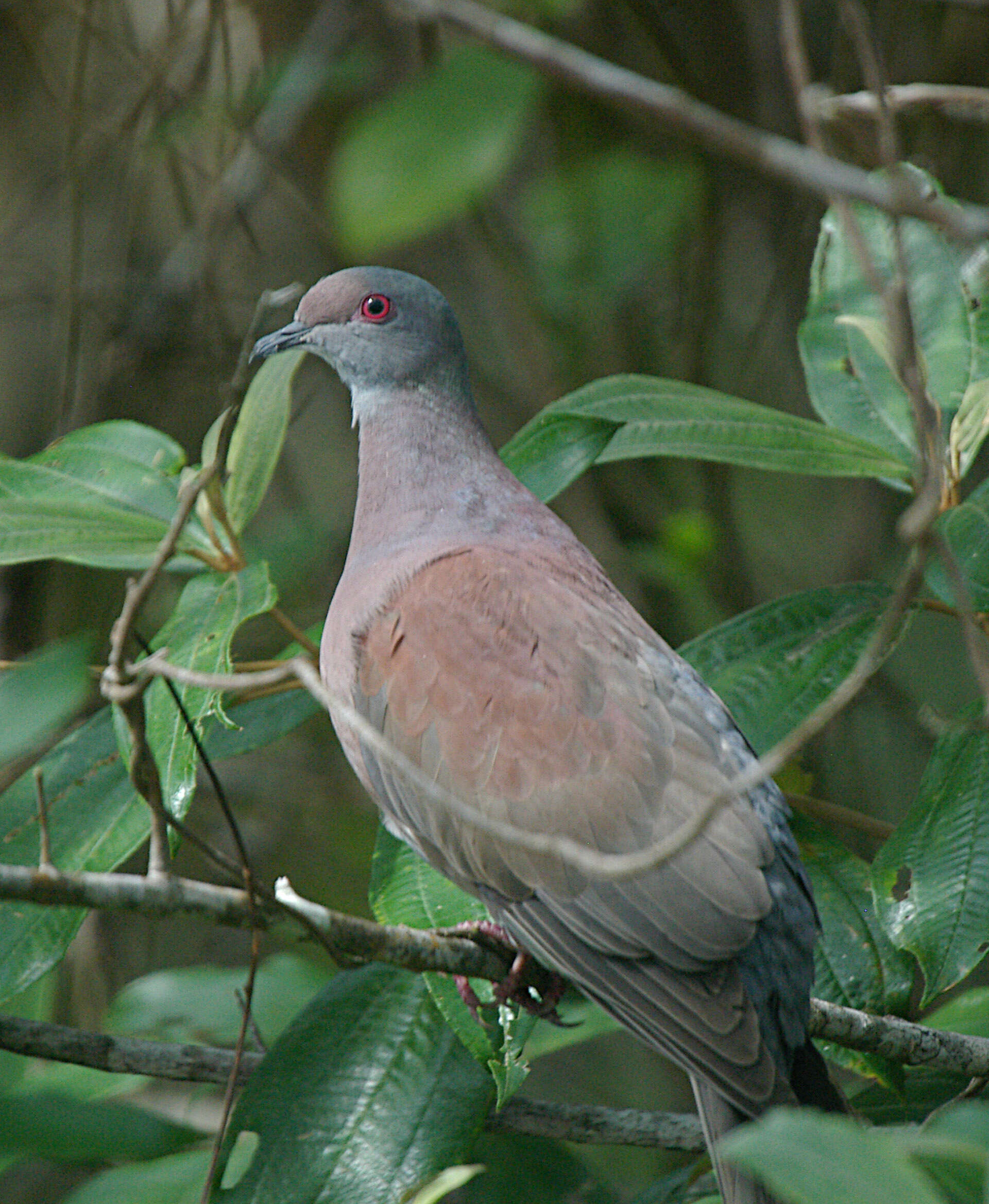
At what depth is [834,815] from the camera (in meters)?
2.12

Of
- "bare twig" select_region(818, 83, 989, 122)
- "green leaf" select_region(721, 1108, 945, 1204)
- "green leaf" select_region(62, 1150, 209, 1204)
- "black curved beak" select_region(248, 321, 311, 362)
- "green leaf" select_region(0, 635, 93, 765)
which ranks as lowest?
"green leaf" select_region(62, 1150, 209, 1204)

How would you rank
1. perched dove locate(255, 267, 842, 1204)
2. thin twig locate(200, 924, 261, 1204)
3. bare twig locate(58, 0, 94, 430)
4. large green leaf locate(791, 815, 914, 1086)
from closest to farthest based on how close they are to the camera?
thin twig locate(200, 924, 261, 1204) → perched dove locate(255, 267, 842, 1204) → large green leaf locate(791, 815, 914, 1086) → bare twig locate(58, 0, 94, 430)

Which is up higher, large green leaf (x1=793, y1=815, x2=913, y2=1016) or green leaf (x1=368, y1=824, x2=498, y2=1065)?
green leaf (x1=368, y1=824, x2=498, y2=1065)

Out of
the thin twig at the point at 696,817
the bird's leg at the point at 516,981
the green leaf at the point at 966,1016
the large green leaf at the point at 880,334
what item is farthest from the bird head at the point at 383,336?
the green leaf at the point at 966,1016

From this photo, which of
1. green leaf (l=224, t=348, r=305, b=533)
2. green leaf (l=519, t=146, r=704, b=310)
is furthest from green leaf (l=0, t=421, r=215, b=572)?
green leaf (l=519, t=146, r=704, b=310)

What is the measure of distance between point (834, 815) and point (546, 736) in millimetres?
629

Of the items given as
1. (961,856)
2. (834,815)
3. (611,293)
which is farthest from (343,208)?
(611,293)

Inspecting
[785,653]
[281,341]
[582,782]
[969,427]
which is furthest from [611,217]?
[582,782]

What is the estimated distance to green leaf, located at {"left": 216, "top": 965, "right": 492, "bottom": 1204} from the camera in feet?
5.85

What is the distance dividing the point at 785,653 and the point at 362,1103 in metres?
0.99

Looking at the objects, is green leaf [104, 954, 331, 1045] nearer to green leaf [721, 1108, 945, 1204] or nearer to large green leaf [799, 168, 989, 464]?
large green leaf [799, 168, 989, 464]

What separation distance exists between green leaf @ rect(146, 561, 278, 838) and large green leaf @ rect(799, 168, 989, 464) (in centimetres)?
109

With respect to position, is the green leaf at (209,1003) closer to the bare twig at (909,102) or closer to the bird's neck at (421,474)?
the bird's neck at (421,474)

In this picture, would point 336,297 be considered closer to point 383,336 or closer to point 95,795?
point 383,336
